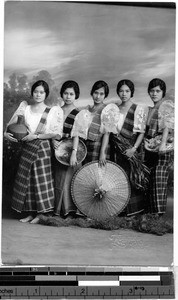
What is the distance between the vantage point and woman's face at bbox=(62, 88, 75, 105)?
223 centimetres

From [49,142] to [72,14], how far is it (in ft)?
1.62

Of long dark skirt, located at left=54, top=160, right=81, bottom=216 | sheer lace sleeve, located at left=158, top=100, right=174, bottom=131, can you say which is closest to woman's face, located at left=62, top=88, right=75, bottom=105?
long dark skirt, located at left=54, top=160, right=81, bottom=216

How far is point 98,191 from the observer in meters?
2.24

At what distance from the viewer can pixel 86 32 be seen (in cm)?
223

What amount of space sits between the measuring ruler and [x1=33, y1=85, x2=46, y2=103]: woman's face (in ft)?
2.12

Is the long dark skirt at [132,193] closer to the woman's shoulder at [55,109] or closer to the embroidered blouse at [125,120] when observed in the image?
the embroidered blouse at [125,120]

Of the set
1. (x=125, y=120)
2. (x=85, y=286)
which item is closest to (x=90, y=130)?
(x=125, y=120)

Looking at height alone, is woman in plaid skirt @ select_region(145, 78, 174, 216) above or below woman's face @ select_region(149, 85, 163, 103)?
below

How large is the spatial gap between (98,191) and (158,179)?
0.23 m

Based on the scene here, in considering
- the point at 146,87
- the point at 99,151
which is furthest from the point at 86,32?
the point at 99,151

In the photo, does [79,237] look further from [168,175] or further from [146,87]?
[146,87]

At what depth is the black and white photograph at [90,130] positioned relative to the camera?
2225 mm

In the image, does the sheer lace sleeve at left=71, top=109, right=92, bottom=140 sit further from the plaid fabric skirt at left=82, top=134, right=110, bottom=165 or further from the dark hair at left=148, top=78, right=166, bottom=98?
the dark hair at left=148, top=78, right=166, bottom=98

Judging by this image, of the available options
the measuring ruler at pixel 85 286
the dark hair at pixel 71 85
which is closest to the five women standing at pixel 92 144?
the dark hair at pixel 71 85
